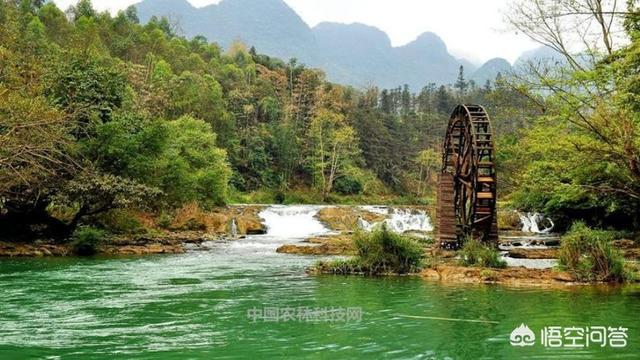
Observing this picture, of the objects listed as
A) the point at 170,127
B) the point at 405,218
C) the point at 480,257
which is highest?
the point at 170,127

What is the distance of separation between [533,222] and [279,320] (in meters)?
32.7

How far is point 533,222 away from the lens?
39062mm

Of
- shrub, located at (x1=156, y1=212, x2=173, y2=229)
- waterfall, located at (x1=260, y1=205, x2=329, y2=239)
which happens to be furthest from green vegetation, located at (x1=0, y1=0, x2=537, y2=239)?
waterfall, located at (x1=260, y1=205, x2=329, y2=239)

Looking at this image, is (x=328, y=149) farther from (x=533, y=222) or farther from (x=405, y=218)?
(x=533, y=222)

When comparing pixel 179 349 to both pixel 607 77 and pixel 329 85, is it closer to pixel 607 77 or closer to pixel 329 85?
pixel 607 77

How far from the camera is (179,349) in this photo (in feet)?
25.8

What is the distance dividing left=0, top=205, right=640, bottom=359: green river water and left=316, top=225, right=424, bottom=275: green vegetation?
732 millimetres

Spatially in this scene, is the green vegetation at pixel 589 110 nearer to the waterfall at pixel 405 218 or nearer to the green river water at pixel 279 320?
the green river water at pixel 279 320

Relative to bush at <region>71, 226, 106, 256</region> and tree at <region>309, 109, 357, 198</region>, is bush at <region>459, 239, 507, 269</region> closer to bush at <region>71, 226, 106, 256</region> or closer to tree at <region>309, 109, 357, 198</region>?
bush at <region>71, 226, 106, 256</region>

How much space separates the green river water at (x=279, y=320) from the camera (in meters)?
7.84

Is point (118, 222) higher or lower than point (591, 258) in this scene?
higher

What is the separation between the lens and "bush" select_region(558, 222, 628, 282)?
13.8 meters

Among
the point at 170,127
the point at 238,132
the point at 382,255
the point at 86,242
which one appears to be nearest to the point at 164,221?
the point at 170,127

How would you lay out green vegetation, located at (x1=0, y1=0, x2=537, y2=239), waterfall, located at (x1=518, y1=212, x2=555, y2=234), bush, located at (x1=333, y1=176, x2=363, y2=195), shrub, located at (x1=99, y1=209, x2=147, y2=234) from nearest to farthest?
green vegetation, located at (x1=0, y1=0, x2=537, y2=239) < shrub, located at (x1=99, y1=209, x2=147, y2=234) < waterfall, located at (x1=518, y1=212, x2=555, y2=234) < bush, located at (x1=333, y1=176, x2=363, y2=195)
